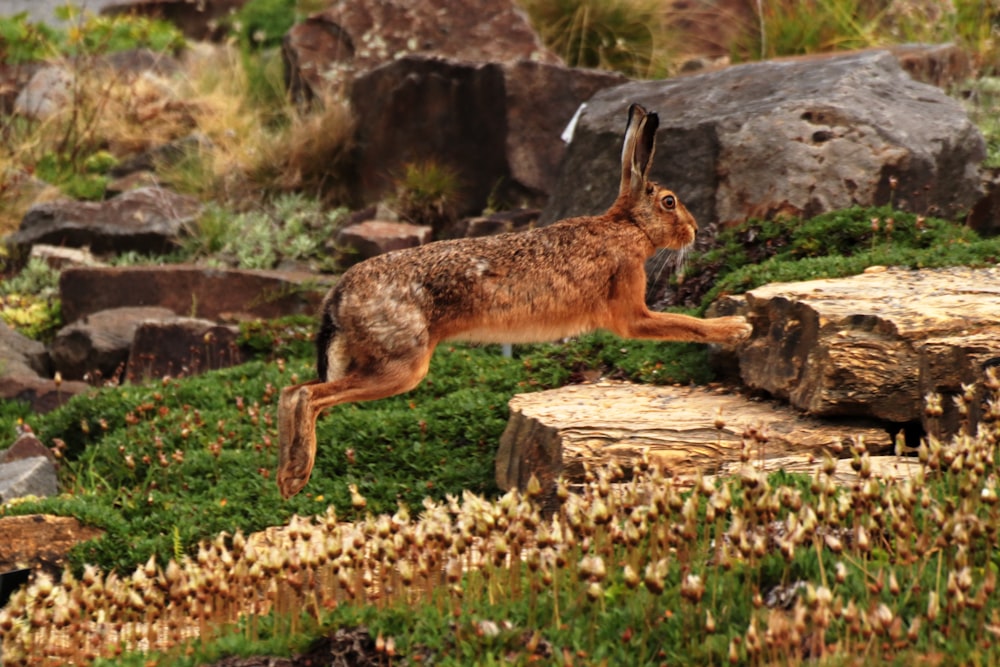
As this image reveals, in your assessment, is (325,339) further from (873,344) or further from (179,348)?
(179,348)

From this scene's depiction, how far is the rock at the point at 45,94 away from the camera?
18969 millimetres

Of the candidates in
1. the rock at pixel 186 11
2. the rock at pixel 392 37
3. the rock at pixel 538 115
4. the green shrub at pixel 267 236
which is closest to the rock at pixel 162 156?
the rock at pixel 392 37

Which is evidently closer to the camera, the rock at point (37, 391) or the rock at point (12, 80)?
the rock at point (37, 391)

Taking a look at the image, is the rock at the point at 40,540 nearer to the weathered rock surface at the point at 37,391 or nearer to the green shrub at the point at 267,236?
the weathered rock surface at the point at 37,391

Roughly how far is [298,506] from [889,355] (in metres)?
3.54

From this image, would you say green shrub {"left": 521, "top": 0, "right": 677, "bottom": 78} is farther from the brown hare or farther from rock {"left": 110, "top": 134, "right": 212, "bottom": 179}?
the brown hare

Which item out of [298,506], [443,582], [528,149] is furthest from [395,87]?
[443,582]

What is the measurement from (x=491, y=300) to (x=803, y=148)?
16.6 ft

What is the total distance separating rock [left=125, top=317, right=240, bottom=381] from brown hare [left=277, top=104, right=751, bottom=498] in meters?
5.31

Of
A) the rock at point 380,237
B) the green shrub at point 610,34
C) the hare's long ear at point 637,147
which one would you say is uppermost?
the hare's long ear at point 637,147

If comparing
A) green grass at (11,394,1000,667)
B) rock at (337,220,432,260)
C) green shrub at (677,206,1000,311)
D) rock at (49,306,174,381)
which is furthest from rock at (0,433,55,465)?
rock at (337,220,432,260)

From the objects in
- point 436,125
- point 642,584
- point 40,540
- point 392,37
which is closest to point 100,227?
point 436,125

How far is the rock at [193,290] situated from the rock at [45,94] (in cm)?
511

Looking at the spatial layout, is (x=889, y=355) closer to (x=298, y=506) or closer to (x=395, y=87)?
(x=298, y=506)
